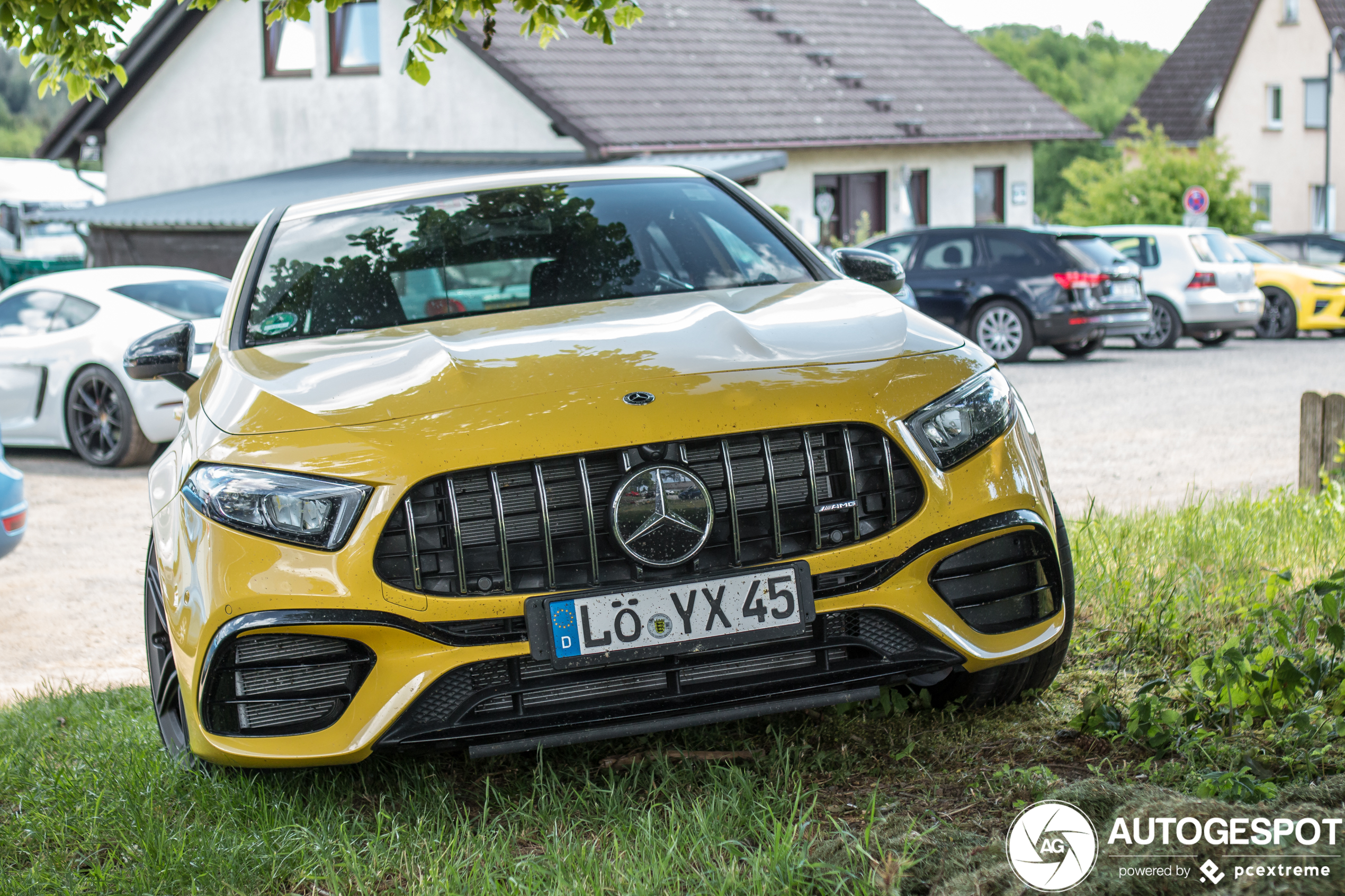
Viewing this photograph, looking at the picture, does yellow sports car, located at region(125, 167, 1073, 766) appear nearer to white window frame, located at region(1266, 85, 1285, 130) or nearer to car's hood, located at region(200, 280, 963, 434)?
car's hood, located at region(200, 280, 963, 434)

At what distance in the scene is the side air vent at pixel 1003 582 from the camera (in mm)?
3225

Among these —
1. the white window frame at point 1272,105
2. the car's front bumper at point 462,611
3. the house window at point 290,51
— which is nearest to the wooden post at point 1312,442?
the car's front bumper at point 462,611

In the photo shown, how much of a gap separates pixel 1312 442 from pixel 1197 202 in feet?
67.8

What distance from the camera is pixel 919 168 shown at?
28156 millimetres

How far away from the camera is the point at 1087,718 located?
3488 mm

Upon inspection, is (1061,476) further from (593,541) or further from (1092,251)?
(1092,251)

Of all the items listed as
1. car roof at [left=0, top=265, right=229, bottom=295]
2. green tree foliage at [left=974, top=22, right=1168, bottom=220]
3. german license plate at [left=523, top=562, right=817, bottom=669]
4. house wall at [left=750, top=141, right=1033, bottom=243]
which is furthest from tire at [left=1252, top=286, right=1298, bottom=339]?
green tree foliage at [left=974, top=22, right=1168, bottom=220]

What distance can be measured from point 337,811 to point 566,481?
0.97m

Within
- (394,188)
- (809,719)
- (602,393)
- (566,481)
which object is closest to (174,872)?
(566,481)

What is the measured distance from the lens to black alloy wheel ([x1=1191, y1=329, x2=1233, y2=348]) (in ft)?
63.3

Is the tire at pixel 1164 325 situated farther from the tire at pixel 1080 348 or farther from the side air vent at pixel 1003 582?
the side air vent at pixel 1003 582

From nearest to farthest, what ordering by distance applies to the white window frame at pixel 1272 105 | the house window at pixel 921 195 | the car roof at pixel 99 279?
the car roof at pixel 99 279 → the house window at pixel 921 195 → the white window frame at pixel 1272 105

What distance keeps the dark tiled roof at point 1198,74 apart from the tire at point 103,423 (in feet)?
141

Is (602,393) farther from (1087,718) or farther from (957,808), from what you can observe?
(1087,718)
